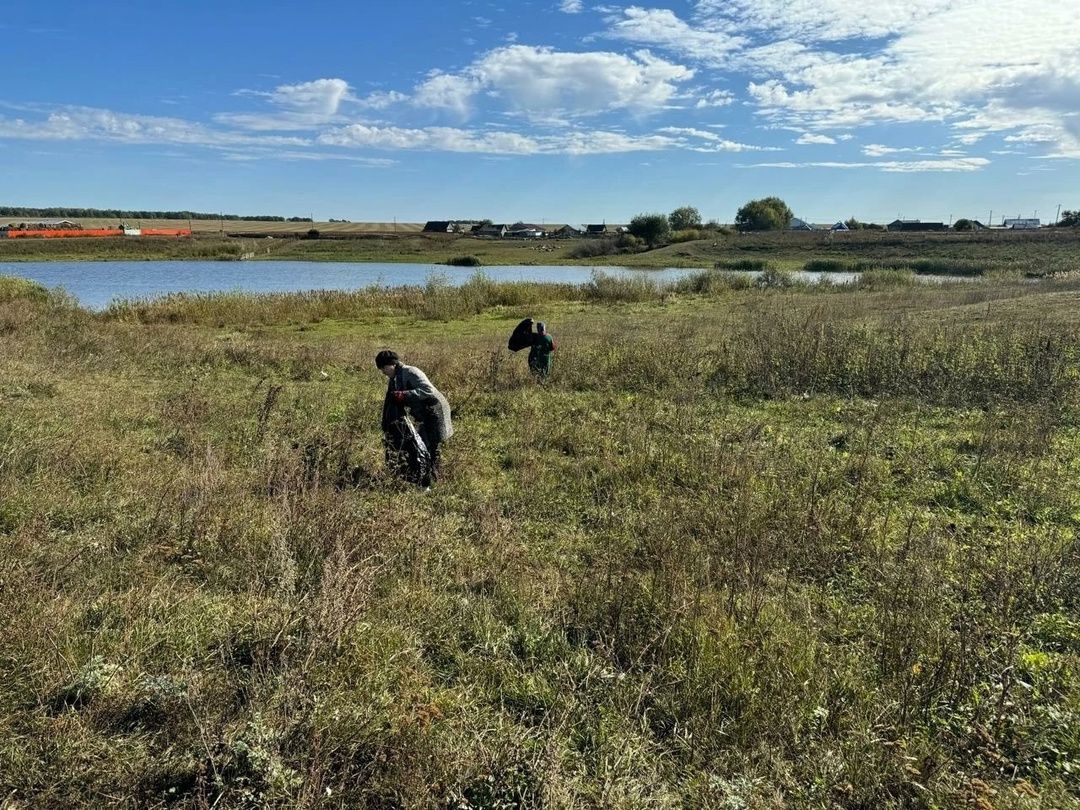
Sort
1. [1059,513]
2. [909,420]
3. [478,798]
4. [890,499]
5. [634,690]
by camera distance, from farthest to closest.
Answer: [909,420] < [890,499] < [1059,513] < [634,690] < [478,798]

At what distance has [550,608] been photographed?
13.6 ft

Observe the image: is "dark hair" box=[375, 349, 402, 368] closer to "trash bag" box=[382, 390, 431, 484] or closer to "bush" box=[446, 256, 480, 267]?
"trash bag" box=[382, 390, 431, 484]

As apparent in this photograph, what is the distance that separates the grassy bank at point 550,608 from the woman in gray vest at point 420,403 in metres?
0.36

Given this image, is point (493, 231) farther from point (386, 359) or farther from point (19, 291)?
point (386, 359)

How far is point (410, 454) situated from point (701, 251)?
252ft

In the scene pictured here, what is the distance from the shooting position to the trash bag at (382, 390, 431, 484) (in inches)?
261

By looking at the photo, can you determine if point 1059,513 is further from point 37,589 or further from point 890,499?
point 37,589

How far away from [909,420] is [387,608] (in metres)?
7.73

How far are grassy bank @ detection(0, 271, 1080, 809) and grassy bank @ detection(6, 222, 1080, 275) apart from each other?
46.8 meters

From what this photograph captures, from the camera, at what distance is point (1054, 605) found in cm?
430

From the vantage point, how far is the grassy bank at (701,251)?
56.4m

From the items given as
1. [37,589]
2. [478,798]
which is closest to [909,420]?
[478,798]

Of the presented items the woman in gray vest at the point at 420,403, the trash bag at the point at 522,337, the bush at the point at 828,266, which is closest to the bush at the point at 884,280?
the bush at the point at 828,266

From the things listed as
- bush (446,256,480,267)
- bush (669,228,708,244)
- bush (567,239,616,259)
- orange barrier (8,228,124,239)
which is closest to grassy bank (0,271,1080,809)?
bush (446,256,480,267)
